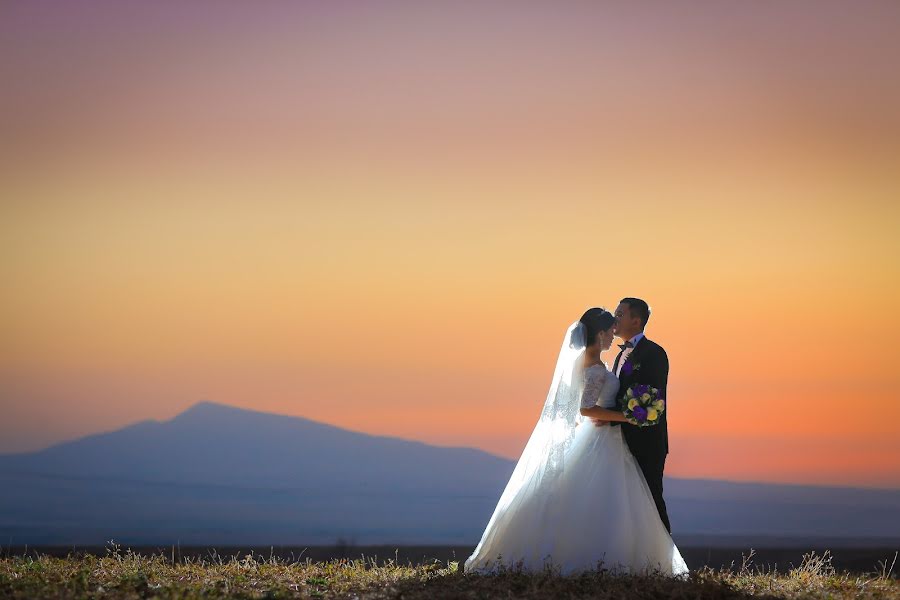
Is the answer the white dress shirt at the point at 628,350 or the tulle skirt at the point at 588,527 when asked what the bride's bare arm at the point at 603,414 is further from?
the white dress shirt at the point at 628,350

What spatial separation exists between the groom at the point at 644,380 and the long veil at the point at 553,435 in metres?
0.60

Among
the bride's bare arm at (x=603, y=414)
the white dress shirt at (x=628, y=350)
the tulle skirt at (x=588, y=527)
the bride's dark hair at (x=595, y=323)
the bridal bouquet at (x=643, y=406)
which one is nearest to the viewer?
the tulle skirt at (x=588, y=527)

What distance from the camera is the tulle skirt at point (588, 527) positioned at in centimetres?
1688

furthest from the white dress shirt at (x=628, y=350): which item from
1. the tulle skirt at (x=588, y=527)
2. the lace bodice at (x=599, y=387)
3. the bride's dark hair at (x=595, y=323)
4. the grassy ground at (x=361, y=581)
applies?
the grassy ground at (x=361, y=581)

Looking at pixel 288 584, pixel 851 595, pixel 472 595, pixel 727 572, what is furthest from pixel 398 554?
pixel 851 595

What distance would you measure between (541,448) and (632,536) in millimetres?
1928

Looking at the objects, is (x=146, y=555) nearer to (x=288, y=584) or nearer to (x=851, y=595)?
(x=288, y=584)

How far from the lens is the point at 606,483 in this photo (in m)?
17.2

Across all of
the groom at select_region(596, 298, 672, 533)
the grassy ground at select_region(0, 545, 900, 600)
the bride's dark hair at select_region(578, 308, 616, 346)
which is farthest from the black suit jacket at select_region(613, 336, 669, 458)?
the grassy ground at select_region(0, 545, 900, 600)

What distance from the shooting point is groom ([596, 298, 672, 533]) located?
689 inches

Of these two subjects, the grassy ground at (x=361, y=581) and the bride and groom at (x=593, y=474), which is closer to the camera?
the grassy ground at (x=361, y=581)

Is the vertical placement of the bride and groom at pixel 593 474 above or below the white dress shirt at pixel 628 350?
below

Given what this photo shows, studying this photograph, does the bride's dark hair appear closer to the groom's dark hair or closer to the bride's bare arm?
the groom's dark hair

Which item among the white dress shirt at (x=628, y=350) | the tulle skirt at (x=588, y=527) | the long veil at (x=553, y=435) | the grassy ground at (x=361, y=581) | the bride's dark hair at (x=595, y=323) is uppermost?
the bride's dark hair at (x=595, y=323)
